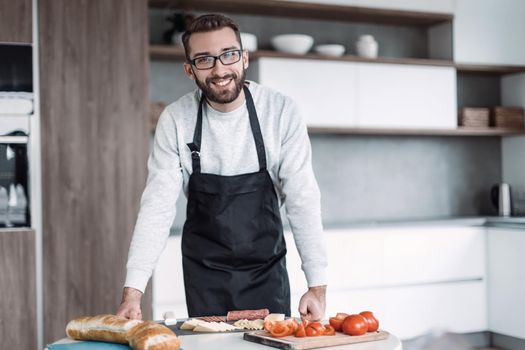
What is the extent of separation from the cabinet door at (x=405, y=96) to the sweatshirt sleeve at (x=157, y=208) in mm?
2625

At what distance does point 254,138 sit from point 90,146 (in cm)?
185

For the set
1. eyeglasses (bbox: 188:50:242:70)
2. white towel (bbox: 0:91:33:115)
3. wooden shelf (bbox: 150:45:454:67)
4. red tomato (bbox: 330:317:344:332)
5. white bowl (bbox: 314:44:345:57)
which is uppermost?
white bowl (bbox: 314:44:345:57)

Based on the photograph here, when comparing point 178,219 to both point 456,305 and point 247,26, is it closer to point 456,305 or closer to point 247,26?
point 247,26

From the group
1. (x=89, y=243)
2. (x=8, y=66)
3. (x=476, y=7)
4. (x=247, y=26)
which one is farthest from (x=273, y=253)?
(x=476, y=7)

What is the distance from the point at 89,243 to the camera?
428 centimetres

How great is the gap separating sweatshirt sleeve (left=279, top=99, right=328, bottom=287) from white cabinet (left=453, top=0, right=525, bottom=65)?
2.96 m

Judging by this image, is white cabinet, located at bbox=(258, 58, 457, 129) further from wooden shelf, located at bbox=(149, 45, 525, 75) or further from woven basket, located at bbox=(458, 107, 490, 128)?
woven basket, located at bbox=(458, 107, 490, 128)

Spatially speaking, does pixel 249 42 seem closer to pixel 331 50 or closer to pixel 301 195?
pixel 331 50

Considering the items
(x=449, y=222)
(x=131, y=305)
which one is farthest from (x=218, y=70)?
(x=449, y=222)

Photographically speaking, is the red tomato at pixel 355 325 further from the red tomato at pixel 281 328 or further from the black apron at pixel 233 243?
the black apron at pixel 233 243

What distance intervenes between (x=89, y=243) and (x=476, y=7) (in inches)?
115

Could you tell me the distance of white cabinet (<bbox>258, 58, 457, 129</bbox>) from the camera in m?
4.88

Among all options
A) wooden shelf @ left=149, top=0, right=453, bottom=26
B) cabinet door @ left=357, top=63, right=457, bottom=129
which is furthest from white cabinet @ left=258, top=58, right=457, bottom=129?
wooden shelf @ left=149, top=0, right=453, bottom=26

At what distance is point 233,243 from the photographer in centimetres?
260
